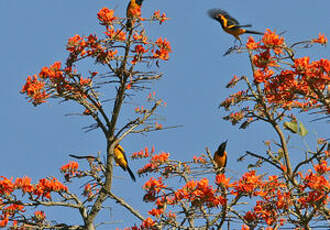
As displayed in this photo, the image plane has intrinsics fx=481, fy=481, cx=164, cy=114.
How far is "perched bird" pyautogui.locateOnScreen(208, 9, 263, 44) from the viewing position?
26.3ft

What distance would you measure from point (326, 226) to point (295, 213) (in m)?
1.16

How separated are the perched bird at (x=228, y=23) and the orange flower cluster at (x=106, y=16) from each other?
2658 mm

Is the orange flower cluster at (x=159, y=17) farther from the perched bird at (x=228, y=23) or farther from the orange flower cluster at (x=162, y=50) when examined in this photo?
the perched bird at (x=228, y=23)

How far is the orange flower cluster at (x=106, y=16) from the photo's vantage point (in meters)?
5.73

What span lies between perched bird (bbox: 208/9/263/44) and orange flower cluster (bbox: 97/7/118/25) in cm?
266

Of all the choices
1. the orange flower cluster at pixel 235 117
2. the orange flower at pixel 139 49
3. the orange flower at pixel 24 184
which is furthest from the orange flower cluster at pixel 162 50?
the orange flower at pixel 24 184

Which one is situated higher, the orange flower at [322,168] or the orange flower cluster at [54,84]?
the orange flower cluster at [54,84]

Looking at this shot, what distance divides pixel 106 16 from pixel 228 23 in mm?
3192

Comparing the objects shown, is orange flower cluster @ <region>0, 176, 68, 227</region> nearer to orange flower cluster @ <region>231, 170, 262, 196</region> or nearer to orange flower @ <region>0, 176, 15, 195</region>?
orange flower @ <region>0, 176, 15, 195</region>

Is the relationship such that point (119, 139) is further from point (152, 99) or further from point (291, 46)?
point (291, 46)

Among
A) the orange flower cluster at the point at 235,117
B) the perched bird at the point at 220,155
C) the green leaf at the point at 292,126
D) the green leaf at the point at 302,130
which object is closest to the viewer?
the green leaf at the point at 302,130

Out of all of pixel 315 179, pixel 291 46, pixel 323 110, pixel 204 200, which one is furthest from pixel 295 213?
pixel 291 46

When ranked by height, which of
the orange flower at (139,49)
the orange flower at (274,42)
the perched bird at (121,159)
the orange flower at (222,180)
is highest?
the perched bird at (121,159)

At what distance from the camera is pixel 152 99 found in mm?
6352
